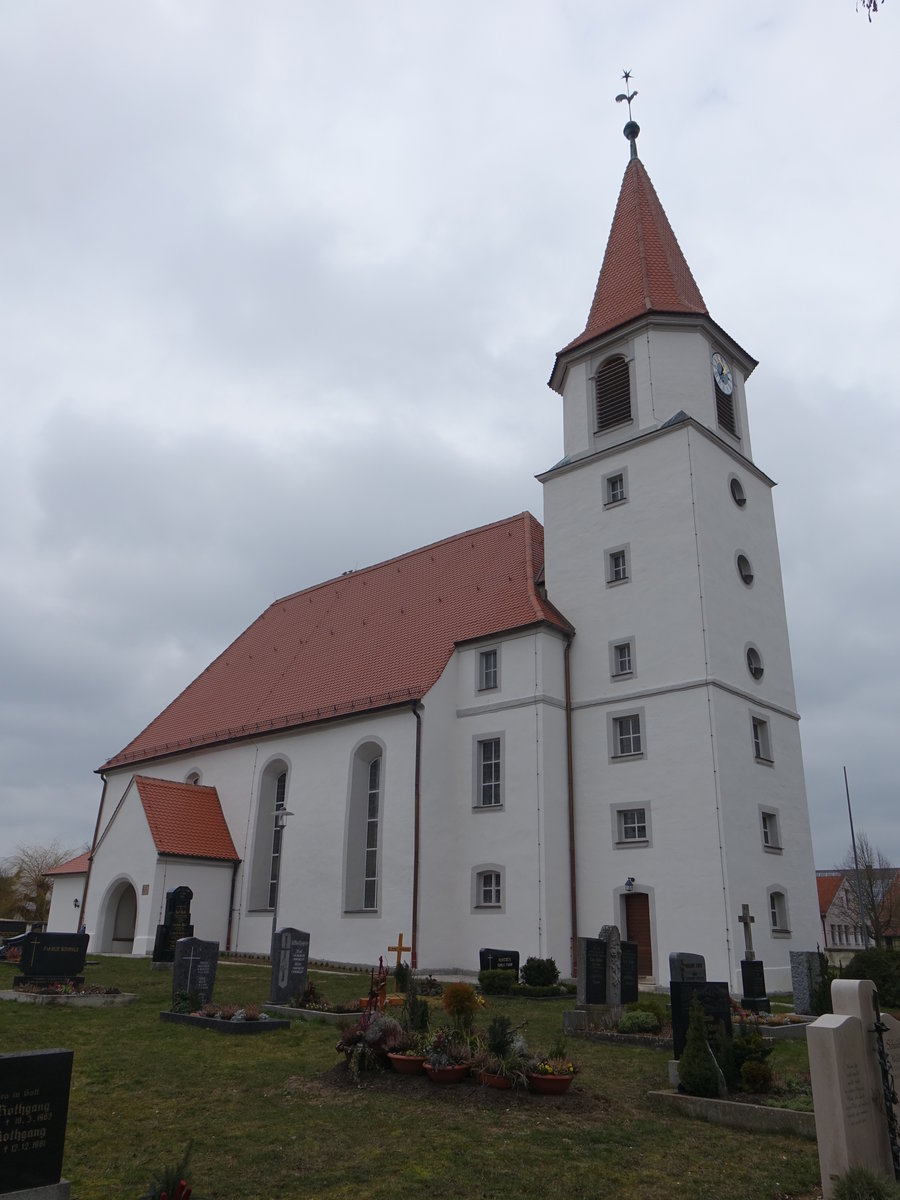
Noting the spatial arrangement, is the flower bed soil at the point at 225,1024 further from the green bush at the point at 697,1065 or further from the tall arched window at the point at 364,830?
the tall arched window at the point at 364,830

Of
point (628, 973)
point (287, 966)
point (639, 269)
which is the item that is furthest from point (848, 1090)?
point (639, 269)

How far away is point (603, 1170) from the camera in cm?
731

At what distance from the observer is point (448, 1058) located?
978 centimetres

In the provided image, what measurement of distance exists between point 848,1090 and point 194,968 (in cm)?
1128

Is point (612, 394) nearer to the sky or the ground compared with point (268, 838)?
nearer to the sky

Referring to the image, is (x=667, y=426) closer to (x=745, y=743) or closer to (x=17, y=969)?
→ (x=745, y=743)

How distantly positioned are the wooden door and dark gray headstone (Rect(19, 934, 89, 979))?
40.0 feet

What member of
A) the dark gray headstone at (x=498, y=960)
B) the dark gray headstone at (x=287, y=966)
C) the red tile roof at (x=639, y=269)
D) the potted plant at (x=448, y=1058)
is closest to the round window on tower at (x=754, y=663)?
the dark gray headstone at (x=498, y=960)

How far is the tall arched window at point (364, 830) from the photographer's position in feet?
84.0

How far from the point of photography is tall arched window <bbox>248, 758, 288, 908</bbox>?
28.6 metres

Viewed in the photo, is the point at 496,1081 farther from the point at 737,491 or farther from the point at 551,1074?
the point at 737,491

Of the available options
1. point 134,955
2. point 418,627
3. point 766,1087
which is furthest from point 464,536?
point 766,1087

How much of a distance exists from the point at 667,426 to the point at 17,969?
20.6 m

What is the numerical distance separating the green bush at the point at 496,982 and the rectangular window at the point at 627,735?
21.1 feet
